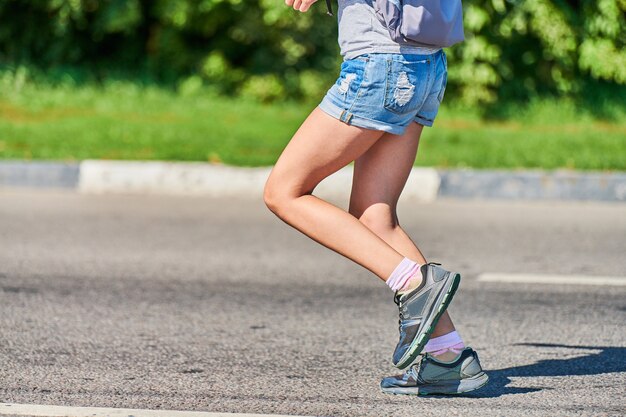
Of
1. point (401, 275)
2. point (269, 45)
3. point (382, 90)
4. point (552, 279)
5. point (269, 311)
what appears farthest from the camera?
point (269, 45)

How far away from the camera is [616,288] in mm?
5344

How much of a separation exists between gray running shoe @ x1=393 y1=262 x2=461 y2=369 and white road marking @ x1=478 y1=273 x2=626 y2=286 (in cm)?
219

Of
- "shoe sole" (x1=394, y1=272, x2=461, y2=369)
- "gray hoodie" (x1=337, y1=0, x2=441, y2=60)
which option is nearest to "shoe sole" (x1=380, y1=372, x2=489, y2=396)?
"shoe sole" (x1=394, y1=272, x2=461, y2=369)

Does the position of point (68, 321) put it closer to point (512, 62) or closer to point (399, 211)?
point (399, 211)

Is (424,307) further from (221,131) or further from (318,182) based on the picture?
(221,131)

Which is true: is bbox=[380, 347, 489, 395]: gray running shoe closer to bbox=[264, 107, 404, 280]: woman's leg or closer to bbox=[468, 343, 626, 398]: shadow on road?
bbox=[468, 343, 626, 398]: shadow on road

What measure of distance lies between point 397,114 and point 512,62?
Answer: 874 centimetres

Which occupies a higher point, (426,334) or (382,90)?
(382,90)

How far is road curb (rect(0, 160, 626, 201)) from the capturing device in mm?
8062

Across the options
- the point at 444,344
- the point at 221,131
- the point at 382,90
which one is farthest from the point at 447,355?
the point at 221,131

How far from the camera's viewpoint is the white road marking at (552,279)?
5.48 metres

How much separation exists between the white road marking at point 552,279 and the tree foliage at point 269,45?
5025mm

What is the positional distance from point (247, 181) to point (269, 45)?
430 cm

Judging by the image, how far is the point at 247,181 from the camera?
820 cm
